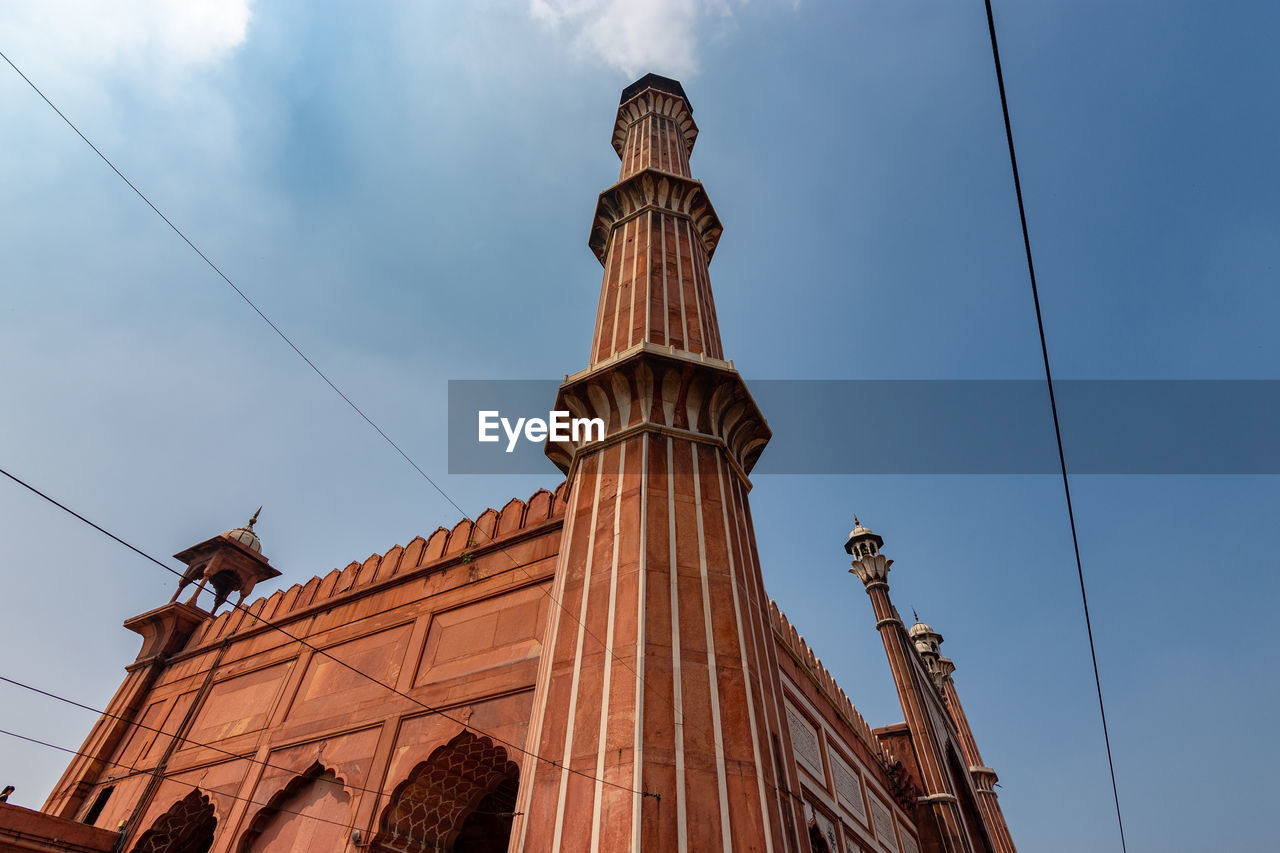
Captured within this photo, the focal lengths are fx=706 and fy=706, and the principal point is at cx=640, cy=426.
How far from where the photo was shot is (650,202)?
13.0m

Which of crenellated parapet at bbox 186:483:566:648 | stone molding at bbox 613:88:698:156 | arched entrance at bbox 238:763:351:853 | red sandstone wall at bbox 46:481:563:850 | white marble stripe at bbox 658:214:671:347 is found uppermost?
stone molding at bbox 613:88:698:156

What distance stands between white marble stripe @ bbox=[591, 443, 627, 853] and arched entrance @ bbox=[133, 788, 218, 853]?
814 centimetres

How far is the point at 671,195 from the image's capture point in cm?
1322

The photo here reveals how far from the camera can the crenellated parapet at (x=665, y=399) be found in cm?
858

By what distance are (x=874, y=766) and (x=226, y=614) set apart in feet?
44.3

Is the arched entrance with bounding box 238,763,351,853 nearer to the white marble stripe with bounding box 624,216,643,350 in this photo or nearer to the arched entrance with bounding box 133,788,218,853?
the arched entrance with bounding box 133,788,218,853

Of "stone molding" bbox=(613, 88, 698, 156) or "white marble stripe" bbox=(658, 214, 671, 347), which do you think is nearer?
"white marble stripe" bbox=(658, 214, 671, 347)

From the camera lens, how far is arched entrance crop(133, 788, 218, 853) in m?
10.6

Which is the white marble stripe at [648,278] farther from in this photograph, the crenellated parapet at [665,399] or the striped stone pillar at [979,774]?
the striped stone pillar at [979,774]

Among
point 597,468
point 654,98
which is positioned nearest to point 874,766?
point 597,468

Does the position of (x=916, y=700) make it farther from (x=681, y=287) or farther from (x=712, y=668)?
(x=712, y=668)

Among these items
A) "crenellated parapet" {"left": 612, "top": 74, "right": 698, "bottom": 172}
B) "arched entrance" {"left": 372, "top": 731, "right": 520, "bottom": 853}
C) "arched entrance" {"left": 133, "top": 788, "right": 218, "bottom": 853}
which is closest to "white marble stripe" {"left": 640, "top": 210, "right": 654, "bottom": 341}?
"crenellated parapet" {"left": 612, "top": 74, "right": 698, "bottom": 172}

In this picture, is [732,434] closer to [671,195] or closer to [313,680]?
[671,195]

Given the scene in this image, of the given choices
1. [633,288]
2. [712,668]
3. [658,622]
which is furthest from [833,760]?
[633,288]
